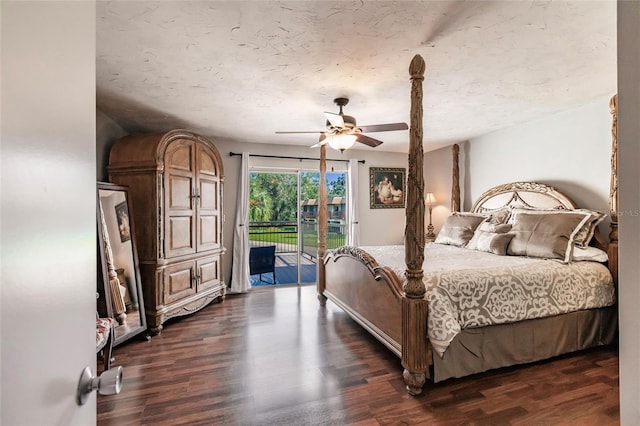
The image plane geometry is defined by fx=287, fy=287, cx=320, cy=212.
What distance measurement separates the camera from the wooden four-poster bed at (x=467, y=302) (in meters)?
2.01

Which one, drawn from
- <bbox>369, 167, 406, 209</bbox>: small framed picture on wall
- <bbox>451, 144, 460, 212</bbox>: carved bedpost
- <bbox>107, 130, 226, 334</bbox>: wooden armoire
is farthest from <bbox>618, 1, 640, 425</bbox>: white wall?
<bbox>369, 167, 406, 209</bbox>: small framed picture on wall

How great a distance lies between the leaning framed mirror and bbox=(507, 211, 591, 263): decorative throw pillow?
391cm

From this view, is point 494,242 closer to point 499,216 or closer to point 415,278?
point 499,216

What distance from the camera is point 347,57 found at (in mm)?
2139

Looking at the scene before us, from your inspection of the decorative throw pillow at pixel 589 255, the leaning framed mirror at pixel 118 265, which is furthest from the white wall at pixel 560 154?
the leaning framed mirror at pixel 118 265

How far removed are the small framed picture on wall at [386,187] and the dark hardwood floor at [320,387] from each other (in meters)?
2.91

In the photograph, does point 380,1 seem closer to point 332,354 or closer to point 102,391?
point 102,391

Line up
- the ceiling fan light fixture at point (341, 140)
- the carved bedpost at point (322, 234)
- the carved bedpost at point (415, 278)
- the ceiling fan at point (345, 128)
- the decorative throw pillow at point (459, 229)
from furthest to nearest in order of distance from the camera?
the carved bedpost at point (322, 234) < the decorative throw pillow at point (459, 229) < the ceiling fan light fixture at point (341, 140) < the ceiling fan at point (345, 128) < the carved bedpost at point (415, 278)

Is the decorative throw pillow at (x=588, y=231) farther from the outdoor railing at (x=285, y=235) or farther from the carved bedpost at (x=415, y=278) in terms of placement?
the outdoor railing at (x=285, y=235)

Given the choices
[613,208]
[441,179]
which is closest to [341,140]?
[613,208]

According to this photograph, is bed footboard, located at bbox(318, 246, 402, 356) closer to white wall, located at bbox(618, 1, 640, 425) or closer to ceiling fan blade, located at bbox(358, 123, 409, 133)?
ceiling fan blade, located at bbox(358, 123, 409, 133)

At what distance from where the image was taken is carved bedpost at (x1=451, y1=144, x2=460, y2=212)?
15.4 feet

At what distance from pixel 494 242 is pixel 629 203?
280 centimetres

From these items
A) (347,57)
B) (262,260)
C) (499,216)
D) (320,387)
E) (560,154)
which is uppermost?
(347,57)
